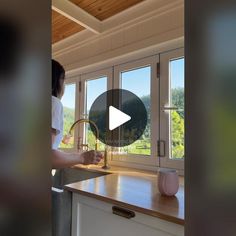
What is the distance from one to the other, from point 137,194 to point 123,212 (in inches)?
4.9

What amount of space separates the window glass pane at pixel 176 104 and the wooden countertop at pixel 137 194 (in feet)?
0.89

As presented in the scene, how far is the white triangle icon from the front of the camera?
6.29 ft

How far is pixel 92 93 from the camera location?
2.25 metres

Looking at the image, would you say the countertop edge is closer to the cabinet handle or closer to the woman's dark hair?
the cabinet handle

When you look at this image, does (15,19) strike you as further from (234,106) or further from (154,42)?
(154,42)

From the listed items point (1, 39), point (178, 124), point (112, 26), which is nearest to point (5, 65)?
point (1, 39)

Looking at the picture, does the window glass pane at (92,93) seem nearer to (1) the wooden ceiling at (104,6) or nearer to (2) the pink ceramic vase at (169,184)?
(1) the wooden ceiling at (104,6)

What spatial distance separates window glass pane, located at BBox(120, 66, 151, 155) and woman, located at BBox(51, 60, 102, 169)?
2.52 feet

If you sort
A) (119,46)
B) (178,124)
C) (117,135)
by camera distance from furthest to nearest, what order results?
(117,135), (119,46), (178,124)

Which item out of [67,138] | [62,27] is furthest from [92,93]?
[62,27]

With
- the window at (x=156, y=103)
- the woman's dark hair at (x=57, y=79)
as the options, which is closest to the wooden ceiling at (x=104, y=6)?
the window at (x=156, y=103)

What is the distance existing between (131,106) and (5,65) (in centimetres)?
166

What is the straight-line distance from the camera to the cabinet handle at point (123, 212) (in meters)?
0.94

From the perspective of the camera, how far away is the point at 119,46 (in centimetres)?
183
